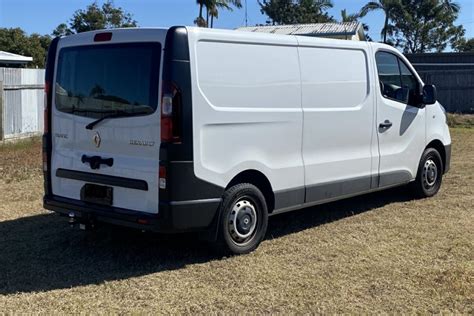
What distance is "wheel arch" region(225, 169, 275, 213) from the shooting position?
5.63 m

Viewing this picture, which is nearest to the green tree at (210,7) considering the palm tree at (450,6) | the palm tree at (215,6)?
the palm tree at (215,6)

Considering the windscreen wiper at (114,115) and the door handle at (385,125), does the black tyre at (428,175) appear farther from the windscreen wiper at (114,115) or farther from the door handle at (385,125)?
the windscreen wiper at (114,115)

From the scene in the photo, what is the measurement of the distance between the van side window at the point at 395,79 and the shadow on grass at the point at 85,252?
163 centimetres

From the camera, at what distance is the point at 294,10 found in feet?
173

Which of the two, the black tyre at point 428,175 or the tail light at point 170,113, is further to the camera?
the black tyre at point 428,175

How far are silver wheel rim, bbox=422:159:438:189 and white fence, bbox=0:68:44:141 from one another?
984 centimetres

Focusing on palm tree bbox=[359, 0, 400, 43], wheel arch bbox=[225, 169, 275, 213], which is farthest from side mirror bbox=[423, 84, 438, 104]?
palm tree bbox=[359, 0, 400, 43]

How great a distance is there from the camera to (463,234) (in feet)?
20.9

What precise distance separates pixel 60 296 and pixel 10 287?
0.50 metres

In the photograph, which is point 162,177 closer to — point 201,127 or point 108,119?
point 201,127

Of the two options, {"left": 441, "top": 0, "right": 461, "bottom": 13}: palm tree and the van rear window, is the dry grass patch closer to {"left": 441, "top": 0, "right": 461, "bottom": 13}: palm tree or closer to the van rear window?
the van rear window

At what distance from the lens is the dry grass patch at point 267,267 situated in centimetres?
451

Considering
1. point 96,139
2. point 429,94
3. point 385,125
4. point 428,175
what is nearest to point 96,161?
point 96,139

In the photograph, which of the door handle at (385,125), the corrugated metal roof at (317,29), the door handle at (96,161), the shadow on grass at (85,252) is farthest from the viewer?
the corrugated metal roof at (317,29)
